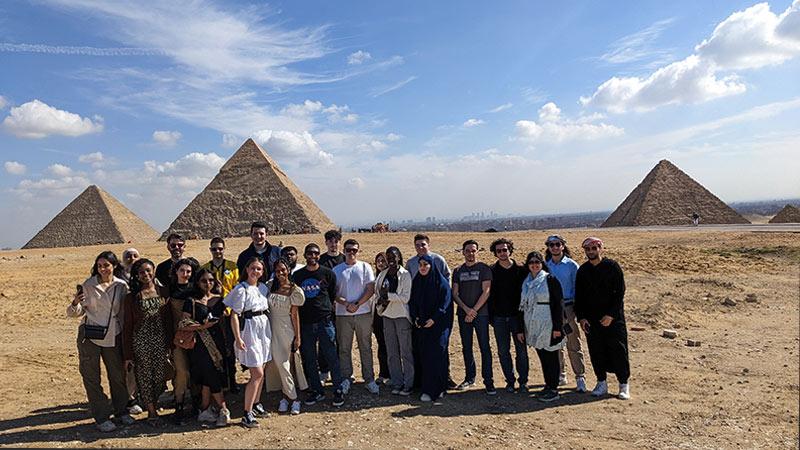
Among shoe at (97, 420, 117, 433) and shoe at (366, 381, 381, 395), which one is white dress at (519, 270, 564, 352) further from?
shoe at (97, 420, 117, 433)

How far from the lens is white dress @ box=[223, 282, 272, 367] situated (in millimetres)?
4250

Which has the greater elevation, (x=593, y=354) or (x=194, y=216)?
(x=194, y=216)

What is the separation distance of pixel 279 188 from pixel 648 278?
4647 cm

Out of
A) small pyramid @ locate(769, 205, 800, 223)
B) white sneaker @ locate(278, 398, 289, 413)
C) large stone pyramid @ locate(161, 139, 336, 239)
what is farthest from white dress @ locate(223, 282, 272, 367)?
large stone pyramid @ locate(161, 139, 336, 239)

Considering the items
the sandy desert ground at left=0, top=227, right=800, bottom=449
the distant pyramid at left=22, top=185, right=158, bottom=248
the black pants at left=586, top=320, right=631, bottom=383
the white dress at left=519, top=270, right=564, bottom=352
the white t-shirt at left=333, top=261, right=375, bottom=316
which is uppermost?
the distant pyramid at left=22, top=185, right=158, bottom=248

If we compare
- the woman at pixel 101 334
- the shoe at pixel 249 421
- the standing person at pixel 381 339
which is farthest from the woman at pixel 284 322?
the woman at pixel 101 334

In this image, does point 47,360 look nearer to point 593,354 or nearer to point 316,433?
point 316,433

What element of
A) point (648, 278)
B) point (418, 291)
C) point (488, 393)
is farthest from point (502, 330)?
point (648, 278)

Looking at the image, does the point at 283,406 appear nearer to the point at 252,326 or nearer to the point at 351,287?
the point at 252,326

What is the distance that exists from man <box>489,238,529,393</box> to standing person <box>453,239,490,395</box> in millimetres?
102

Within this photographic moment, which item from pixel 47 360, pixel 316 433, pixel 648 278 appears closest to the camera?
pixel 316 433

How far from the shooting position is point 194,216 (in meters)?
53.8

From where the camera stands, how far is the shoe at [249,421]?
421 cm

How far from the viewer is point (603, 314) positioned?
4.85 meters
